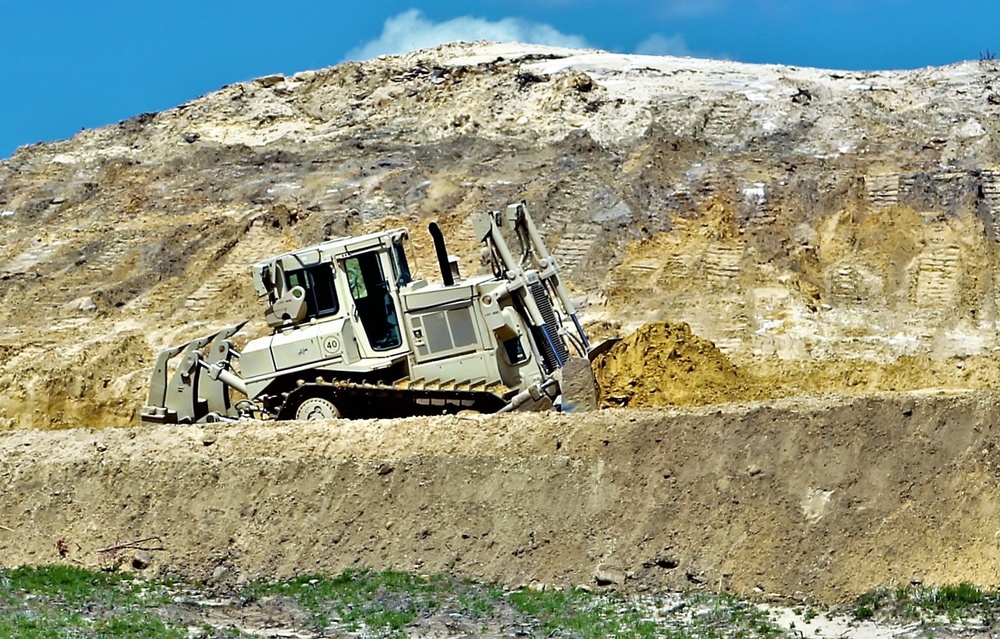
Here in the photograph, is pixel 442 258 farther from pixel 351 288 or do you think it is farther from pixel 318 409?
pixel 318 409

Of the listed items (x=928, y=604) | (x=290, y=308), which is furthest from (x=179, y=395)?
(x=928, y=604)

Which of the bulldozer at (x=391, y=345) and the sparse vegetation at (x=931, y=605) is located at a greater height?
the bulldozer at (x=391, y=345)

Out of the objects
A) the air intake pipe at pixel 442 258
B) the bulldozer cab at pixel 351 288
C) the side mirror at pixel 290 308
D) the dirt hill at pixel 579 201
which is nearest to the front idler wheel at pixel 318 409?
the bulldozer cab at pixel 351 288

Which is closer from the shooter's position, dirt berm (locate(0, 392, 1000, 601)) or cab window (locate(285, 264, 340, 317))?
dirt berm (locate(0, 392, 1000, 601))

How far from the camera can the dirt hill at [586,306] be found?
15.8 metres

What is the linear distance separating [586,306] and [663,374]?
6.92 metres

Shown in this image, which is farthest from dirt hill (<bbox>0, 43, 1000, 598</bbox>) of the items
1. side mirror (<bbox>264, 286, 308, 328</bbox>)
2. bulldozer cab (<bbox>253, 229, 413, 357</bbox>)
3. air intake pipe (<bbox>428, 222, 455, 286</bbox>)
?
air intake pipe (<bbox>428, 222, 455, 286</bbox>)

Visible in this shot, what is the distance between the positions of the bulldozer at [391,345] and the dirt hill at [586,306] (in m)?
2.19

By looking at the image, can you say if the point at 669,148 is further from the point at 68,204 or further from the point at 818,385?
the point at 68,204

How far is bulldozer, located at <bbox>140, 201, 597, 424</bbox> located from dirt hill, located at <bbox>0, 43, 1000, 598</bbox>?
2187mm

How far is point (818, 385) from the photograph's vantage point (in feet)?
89.6

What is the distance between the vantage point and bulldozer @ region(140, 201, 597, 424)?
21109mm

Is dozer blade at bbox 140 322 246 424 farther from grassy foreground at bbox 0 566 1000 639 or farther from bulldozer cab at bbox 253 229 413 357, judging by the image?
grassy foreground at bbox 0 566 1000 639

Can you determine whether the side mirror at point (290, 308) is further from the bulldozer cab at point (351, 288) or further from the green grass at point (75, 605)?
the green grass at point (75, 605)
